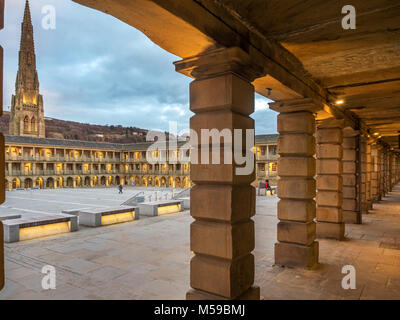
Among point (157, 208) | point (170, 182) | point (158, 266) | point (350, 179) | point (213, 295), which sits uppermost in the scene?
point (350, 179)

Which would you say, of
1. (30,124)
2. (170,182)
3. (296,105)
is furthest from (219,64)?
(30,124)

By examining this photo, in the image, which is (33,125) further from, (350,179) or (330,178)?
(330,178)

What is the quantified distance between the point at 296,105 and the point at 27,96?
86.2m

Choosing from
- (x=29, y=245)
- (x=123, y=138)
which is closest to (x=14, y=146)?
(x=29, y=245)

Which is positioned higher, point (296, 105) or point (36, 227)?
point (296, 105)

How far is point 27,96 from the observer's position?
7512 cm

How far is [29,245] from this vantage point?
356 inches

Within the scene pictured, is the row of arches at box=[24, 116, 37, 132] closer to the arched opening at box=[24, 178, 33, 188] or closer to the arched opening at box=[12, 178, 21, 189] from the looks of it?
the arched opening at box=[24, 178, 33, 188]

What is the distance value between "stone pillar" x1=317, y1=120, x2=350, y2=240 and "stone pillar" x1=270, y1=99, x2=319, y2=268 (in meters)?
2.57

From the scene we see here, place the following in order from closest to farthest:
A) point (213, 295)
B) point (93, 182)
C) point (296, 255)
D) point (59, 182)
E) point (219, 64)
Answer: point (219, 64), point (213, 295), point (296, 255), point (59, 182), point (93, 182)

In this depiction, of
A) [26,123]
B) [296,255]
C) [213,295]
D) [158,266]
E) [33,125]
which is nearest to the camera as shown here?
[213,295]

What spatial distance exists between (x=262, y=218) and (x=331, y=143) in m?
6.08

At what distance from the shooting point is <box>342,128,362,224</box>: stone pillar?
11.2m

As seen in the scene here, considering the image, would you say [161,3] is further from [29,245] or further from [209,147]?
[29,245]
